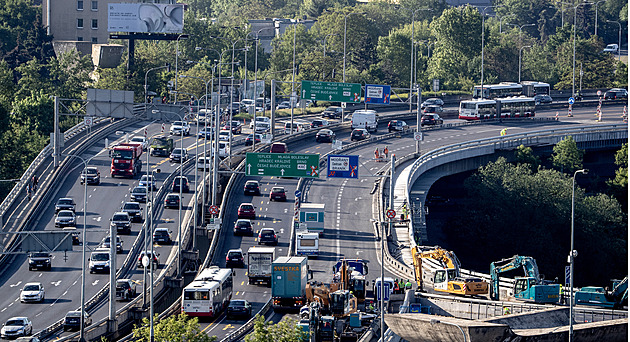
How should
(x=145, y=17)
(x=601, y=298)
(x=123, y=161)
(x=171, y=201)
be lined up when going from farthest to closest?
(x=145, y=17), (x=123, y=161), (x=171, y=201), (x=601, y=298)

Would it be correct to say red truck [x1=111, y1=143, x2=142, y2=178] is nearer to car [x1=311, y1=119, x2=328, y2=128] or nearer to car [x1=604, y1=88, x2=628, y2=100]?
car [x1=311, y1=119, x2=328, y2=128]

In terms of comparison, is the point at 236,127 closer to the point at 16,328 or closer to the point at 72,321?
the point at 72,321

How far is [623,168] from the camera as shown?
392 ft

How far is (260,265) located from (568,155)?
187 ft

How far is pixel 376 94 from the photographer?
108 meters

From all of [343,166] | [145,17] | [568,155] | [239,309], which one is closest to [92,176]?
[343,166]

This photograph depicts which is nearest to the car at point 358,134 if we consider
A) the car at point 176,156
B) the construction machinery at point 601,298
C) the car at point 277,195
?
the car at point 176,156

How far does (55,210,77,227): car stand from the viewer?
83.2 metres

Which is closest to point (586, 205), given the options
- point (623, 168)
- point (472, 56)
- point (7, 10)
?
point (623, 168)

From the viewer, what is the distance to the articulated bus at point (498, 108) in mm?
132250

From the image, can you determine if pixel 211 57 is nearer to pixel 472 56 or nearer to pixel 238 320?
pixel 472 56

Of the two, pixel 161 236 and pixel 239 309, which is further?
pixel 161 236

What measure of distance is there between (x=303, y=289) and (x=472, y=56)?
12399 cm

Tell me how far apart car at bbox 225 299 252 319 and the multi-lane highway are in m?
0.61
